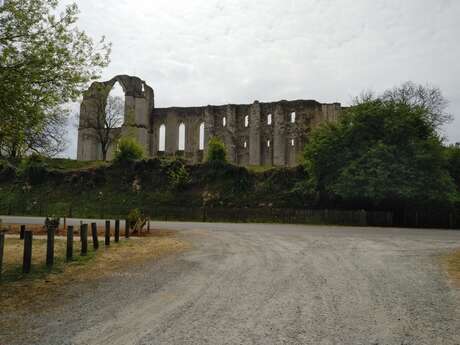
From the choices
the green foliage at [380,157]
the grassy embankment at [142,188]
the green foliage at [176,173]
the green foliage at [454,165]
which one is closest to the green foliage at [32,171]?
the grassy embankment at [142,188]

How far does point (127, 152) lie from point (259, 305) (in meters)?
32.9

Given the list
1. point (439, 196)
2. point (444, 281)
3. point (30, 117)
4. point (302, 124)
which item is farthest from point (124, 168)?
point (444, 281)

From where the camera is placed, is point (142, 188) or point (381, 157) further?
point (142, 188)

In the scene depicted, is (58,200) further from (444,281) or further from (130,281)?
(444,281)

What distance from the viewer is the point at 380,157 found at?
2384 cm

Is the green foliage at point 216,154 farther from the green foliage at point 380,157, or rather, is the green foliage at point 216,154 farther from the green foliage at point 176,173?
the green foliage at point 380,157

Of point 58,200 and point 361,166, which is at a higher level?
point 361,166

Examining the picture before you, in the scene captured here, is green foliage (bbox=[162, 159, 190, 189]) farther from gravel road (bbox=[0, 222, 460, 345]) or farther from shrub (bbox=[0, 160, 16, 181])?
gravel road (bbox=[0, 222, 460, 345])

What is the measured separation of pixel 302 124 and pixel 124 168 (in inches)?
811

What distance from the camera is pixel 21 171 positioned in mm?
36719

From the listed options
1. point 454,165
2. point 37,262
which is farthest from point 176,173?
point 37,262

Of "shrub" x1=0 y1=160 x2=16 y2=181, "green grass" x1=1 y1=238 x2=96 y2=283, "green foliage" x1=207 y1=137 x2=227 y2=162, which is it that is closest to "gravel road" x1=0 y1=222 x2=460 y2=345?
"green grass" x1=1 y1=238 x2=96 y2=283

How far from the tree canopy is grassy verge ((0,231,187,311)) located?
1363 centimetres

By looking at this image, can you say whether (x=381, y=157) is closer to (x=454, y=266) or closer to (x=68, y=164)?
(x=454, y=266)
